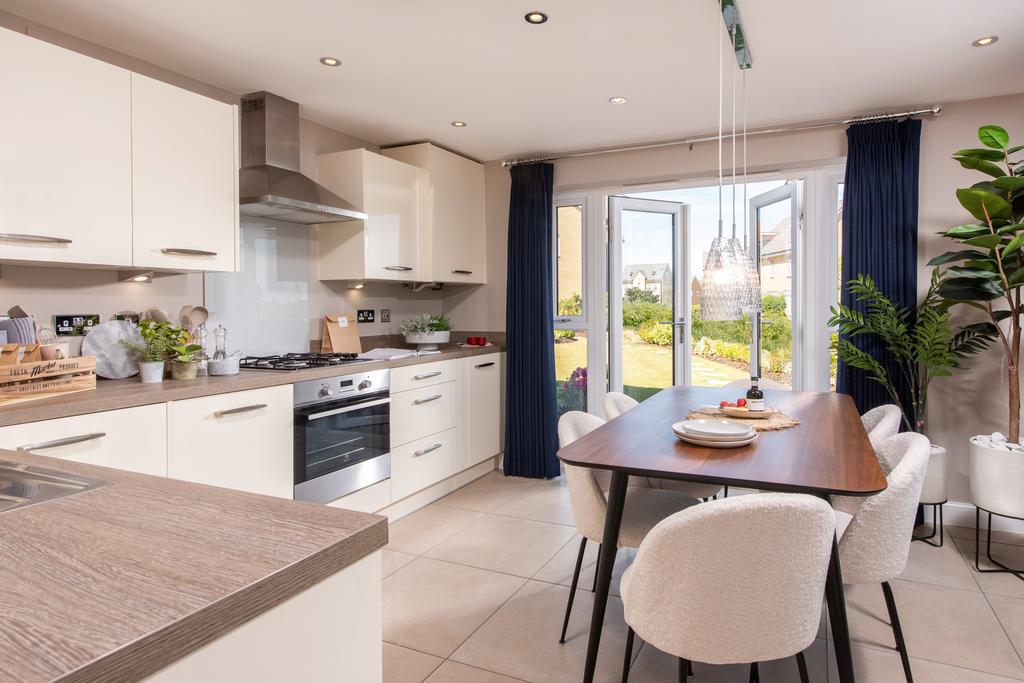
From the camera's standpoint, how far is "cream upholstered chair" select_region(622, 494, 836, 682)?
145 cm

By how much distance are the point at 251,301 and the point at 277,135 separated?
0.90m

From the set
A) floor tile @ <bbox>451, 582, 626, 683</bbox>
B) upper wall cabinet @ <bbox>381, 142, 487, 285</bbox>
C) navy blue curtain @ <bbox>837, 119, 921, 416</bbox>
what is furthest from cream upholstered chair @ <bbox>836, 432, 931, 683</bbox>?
upper wall cabinet @ <bbox>381, 142, 487, 285</bbox>

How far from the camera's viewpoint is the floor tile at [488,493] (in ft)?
13.2

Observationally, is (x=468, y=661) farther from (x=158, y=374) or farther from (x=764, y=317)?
(x=764, y=317)

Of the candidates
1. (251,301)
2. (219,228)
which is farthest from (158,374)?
(251,301)

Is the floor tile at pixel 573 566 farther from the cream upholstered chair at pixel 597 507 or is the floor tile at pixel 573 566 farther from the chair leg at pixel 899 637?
the chair leg at pixel 899 637

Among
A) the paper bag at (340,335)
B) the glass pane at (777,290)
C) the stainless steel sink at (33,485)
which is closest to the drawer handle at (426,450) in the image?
the paper bag at (340,335)

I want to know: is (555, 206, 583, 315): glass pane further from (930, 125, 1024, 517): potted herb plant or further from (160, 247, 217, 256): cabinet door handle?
(160, 247, 217, 256): cabinet door handle

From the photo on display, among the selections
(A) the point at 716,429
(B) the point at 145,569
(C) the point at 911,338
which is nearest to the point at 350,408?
(A) the point at 716,429

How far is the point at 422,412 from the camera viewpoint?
3930 millimetres

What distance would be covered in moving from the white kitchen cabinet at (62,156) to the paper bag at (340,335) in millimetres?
1525

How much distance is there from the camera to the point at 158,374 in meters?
2.65

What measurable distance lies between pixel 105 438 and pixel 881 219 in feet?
13.1

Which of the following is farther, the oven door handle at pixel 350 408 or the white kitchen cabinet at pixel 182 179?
the oven door handle at pixel 350 408
